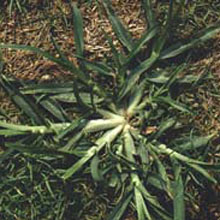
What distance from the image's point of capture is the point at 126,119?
2.62 metres

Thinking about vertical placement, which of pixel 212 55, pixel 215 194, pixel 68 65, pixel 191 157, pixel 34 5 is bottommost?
pixel 215 194

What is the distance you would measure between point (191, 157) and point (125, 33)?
0.55 meters

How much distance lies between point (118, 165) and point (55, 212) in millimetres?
333

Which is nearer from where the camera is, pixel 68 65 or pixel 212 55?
pixel 68 65

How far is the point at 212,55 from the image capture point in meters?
2.64

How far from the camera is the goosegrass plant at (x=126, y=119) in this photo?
251cm

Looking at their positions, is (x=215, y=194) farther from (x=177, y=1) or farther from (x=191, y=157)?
(x=177, y=1)

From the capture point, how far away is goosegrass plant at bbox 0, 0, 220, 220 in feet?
8.25

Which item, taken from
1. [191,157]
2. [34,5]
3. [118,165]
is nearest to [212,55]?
[191,157]

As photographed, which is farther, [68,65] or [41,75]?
[41,75]

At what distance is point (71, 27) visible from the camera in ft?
8.84

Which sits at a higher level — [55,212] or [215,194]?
[55,212]

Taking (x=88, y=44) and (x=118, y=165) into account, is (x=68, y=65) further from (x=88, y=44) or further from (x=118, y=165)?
(x=118, y=165)

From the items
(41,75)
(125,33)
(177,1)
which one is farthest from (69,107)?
(177,1)
